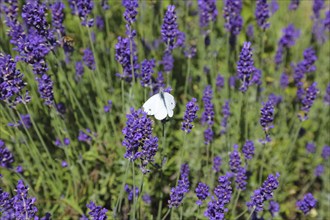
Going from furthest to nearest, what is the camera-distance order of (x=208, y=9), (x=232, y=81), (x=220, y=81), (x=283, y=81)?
(x=283, y=81)
(x=232, y=81)
(x=220, y=81)
(x=208, y=9)

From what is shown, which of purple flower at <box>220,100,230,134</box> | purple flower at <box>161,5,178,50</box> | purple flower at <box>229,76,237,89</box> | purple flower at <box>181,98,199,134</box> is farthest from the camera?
purple flower at <box>229,76,237,89</box>

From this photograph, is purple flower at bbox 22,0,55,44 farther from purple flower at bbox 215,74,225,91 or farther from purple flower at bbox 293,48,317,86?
purple flower at bbox 293,48,317,86

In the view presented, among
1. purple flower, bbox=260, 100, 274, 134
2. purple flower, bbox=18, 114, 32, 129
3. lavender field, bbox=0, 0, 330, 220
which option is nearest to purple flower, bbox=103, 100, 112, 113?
lavender field, bbox=0, 0, 330, 220

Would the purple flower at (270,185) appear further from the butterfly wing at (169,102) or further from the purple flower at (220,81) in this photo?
the purple flower at (220,81)

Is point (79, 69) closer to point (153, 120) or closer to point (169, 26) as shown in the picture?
point (169, 26)

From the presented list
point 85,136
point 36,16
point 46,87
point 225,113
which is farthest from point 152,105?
point 85,136

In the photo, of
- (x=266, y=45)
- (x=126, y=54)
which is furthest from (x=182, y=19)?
(x=126, y=54)
